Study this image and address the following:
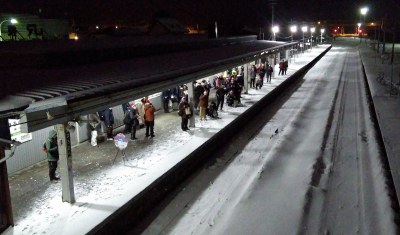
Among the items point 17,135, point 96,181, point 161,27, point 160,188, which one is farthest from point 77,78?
point 161,27

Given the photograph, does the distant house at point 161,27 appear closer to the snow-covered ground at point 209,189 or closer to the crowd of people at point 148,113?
the crowd of people at point 148,113

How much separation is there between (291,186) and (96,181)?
432cm

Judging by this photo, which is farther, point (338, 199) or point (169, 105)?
point (169, 105)

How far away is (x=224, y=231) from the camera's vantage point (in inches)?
266

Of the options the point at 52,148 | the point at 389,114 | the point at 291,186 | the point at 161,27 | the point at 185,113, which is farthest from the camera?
the point at 161,27

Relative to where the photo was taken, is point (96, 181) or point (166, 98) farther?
point (166, 98)

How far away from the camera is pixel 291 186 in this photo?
8547 mm

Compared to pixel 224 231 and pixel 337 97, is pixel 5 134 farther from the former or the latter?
pixel 337 97

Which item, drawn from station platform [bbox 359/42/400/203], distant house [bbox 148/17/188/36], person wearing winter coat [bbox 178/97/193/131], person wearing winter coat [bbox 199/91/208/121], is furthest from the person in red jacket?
distant house [bbox 148/17/188/36]

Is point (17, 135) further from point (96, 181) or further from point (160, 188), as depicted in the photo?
point (160, 188)

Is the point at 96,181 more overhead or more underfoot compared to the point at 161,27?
more underfoot

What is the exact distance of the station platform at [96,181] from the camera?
22.7ft

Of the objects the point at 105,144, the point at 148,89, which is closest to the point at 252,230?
the point at 148,89

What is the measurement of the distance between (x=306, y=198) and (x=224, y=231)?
6.86 ft
